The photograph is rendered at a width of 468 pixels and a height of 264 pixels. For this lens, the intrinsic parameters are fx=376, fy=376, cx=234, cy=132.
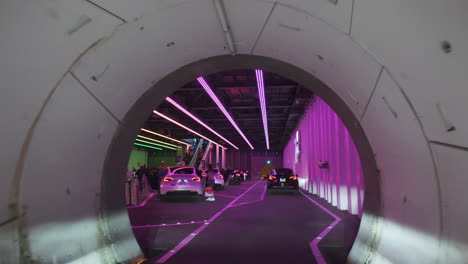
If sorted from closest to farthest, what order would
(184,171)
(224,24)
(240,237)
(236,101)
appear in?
1. (224,24)
2. (240,237)
3. (184,171)
4. (236,101)

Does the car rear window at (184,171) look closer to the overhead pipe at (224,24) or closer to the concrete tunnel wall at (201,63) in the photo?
the concrete tunnel wall at (201,63)

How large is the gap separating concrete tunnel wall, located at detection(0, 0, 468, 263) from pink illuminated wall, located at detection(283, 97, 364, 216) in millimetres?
7476

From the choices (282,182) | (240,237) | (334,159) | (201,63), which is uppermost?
(201,63)

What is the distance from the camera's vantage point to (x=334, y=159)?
16.7 meters

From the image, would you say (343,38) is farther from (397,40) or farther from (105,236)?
(105,236)

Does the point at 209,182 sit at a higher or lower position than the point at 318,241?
higher

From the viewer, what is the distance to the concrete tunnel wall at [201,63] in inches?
142

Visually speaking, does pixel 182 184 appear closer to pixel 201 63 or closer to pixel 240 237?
pixel 240 237

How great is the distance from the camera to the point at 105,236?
5.79 m

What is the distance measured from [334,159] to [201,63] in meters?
11.6

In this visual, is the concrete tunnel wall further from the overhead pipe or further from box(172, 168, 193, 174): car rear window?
box(172, 168, 193, 174): car rear window

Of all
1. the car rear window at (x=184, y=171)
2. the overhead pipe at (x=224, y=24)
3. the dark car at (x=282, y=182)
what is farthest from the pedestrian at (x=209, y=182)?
the overhead pipe at (x=224, y=24)

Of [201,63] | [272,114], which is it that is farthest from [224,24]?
[272,114]

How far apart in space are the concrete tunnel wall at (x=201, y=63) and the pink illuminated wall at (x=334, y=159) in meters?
7.48
